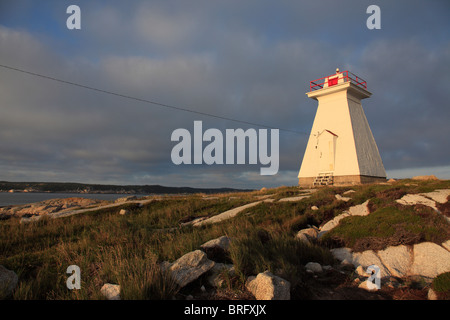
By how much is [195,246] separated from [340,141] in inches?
907

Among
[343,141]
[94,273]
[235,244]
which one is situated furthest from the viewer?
[343,141]

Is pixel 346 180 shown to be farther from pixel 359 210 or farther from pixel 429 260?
pixel 429 260

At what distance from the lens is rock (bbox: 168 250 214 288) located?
523cm

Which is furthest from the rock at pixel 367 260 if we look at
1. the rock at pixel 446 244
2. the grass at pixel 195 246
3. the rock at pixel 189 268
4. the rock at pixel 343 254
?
the rock at pixel 189 268

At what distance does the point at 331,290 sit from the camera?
5.46 m

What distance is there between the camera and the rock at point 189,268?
17.2ft

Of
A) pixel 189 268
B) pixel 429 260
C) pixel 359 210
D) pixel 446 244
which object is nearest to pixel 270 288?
pixel 189 268

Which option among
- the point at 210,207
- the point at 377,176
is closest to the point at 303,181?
the point at 377,176

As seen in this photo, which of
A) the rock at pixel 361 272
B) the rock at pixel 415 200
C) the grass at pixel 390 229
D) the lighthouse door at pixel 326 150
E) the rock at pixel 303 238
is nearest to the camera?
the rock at pixel 361 272

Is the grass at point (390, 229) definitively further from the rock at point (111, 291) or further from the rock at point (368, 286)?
the rock at point (111, 291)

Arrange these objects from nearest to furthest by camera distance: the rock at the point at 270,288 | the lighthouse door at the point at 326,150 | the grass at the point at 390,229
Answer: the rock at the point at 270,288 → the grass at the point at 390,229 → the lighthouse door at the point at 326,150

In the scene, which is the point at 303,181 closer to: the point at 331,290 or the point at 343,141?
the point at 343,141

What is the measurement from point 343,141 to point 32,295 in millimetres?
26299
